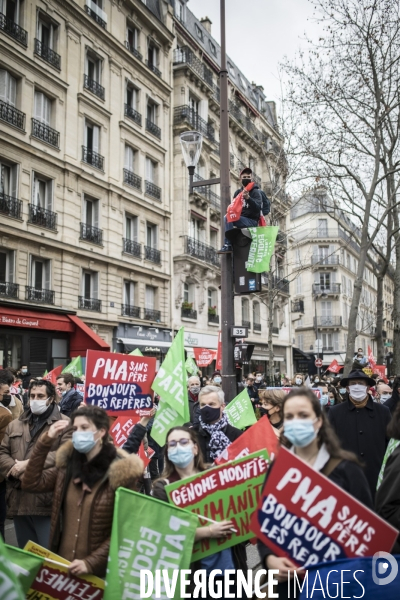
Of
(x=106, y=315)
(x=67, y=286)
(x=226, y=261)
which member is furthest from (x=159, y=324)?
(x=226, y=261)

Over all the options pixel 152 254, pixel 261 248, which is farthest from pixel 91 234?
pixel 261 248

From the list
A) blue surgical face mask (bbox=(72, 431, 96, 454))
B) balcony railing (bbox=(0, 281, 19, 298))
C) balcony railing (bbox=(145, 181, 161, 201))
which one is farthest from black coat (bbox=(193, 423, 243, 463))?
balcony railing (bbox=(145, 181, 161, 201))

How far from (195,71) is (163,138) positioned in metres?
5.07

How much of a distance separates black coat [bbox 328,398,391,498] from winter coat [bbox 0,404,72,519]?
2.73 m

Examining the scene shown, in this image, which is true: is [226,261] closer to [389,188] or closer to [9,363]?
[389,188]

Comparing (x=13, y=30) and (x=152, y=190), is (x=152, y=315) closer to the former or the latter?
(x=152, y=190)

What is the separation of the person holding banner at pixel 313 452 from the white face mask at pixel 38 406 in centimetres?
248

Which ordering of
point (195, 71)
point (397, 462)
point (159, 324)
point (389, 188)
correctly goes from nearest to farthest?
point (397, 462)
point (389, 188)
point (159, 324)
point (195, 71)

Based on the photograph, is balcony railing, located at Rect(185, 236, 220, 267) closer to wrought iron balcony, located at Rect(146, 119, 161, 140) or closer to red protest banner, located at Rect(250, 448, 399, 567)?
wrought iron balcony, located at Rect(146, 119, 161, 140)

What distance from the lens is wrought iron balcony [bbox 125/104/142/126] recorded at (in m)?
24.8

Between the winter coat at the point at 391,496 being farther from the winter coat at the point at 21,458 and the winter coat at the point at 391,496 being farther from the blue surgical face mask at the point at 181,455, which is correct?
the winter coat at the point at 21,458

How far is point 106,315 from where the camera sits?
73.6 ft

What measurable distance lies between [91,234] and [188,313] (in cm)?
824

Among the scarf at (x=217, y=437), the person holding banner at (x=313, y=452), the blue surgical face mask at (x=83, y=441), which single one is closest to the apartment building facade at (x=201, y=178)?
the scarf at (x=217, y=437)
